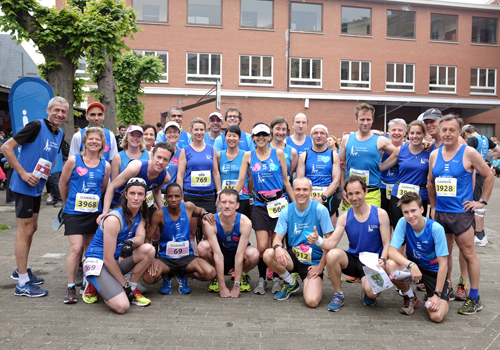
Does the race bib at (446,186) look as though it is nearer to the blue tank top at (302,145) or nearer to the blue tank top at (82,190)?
the blue tank top at (302,145)

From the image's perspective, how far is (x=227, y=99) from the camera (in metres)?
24.0

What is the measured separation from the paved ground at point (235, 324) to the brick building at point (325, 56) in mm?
19881

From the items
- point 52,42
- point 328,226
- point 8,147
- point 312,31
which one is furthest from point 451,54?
point 8,147

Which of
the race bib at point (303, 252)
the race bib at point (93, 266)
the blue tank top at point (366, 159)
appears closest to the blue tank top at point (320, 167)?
the blue tank top at point (366, 159)

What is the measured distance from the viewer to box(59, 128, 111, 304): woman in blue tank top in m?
4.44

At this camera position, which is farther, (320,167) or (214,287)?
(320,167)

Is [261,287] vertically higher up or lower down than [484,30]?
lower down

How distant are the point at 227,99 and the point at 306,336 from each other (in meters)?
21.4

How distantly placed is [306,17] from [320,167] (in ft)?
72.0

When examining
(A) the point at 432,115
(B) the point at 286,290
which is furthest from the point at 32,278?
(A) the point at 432,115

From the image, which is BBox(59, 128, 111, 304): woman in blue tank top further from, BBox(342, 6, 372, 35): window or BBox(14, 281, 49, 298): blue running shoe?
BBox(342, 6, 372, 35): window

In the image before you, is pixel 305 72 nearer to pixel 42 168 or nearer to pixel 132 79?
pixel 132 79

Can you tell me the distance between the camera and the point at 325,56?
2508cm

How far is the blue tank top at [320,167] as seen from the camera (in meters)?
5.40
